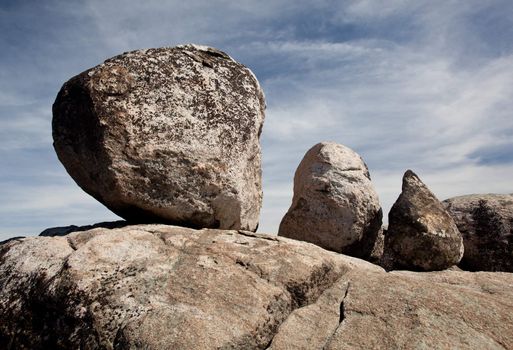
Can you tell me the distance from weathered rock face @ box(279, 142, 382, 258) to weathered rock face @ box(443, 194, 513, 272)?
240 cm

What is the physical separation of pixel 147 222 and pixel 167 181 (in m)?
0.99

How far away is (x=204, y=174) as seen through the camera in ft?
27.9

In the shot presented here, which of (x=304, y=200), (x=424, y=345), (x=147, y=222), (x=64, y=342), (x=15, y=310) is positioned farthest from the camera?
(x=304, y=200)

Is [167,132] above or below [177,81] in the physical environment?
below

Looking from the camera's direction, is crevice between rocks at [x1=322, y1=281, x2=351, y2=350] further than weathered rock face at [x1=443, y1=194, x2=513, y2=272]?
No

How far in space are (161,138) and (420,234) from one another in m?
6.16

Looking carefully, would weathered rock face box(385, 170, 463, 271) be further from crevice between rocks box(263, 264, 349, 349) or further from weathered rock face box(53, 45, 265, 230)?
crevice between rocks box(263, 264, 349, 349)

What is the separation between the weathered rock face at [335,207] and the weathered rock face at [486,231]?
7.89 feet

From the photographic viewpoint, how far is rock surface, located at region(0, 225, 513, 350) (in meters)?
5.80

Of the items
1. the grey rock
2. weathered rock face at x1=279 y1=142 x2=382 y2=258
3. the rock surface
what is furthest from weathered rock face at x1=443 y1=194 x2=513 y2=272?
the grey rock

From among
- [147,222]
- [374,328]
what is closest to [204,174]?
[147,222]

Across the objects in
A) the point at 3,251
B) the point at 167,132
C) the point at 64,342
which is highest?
the point at 167,132

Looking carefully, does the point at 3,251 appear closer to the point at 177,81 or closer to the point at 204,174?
the point at 204,174

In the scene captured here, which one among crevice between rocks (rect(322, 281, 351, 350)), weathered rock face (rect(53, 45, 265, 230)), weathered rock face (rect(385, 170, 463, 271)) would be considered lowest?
crevice between rocks (rect(322, 281, 351, 350))
